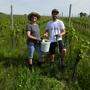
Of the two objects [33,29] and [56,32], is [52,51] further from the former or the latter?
[33,29]

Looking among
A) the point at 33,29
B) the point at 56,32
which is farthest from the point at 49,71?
the point at 33,29

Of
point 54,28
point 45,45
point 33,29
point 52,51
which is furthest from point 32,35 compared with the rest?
point 52,51

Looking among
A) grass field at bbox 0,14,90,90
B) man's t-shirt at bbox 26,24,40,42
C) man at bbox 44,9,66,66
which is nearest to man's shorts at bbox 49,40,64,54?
man at bbox 44,9,66,66

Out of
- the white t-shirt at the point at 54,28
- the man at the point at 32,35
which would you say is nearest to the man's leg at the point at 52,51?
the white t-shirt at the point at 54,28

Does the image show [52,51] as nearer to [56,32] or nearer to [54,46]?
[54,46]

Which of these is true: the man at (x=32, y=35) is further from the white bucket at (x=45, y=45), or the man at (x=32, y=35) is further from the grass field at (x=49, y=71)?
the grass field at (x=49, y=71)

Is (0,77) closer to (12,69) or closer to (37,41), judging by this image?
(12,69)

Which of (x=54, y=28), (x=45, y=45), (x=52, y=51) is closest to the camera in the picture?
(x=45, y=45)

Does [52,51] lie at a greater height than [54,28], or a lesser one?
lesser

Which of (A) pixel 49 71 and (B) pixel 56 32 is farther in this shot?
(B) pixel 56 32

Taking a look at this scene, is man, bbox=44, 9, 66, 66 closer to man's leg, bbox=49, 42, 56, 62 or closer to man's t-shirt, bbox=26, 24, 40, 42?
man's leg, bbox=49, 42, 56, 62

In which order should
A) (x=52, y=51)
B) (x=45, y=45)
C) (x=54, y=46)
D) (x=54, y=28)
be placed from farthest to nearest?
(x=52, y=51)
(x=54, y=46)
(x=54, y=28)
(x=45, y=45)

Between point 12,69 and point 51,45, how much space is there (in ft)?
3.70

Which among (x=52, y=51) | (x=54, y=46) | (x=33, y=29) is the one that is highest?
(x=33, y=29)
